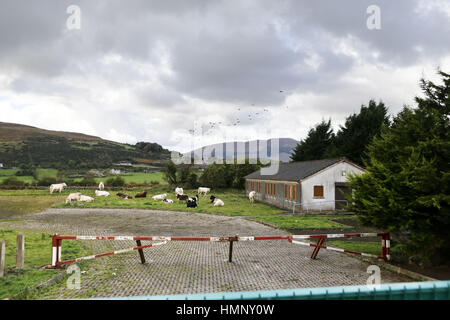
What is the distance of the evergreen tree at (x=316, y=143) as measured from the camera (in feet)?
211

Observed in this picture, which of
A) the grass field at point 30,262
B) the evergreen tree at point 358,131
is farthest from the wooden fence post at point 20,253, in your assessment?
the evergreen tree at point 358,131

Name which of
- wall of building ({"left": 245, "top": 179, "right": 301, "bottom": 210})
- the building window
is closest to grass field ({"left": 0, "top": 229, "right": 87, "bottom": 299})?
wall of building ({"left": 245, "top": 179, "right": 301, "bottom": 210})

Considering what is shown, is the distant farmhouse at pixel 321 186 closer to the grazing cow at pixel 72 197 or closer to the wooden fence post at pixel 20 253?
the wooden fence post at pixel 20 253

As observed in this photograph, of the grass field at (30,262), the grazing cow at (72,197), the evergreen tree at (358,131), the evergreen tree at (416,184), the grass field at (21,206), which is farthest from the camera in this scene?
the evergreen tree at (358,131)

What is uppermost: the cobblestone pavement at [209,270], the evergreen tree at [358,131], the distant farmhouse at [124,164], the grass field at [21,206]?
the evergreen tree at [358,131]

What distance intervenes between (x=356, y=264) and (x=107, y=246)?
35.3ft

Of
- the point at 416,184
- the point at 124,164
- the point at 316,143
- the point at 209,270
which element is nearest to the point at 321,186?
the point at 416,184

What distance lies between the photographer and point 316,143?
64875 mm

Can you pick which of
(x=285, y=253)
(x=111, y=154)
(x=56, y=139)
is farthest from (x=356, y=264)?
(x=56, y=139)

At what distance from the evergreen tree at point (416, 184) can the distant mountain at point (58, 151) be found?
110322 mm

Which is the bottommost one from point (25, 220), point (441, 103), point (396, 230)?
point (25, 220)

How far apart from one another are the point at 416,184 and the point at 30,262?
1334 centimetres

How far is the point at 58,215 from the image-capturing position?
90.1 feet
